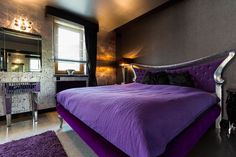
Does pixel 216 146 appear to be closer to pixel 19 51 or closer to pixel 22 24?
pixel 19 51

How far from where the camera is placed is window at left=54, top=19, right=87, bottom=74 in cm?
394

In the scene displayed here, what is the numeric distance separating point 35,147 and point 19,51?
2.46 m

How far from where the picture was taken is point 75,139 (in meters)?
2.05

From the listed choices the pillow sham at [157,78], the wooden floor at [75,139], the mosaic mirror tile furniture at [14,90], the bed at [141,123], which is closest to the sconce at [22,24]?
the mosaic mirror tile furniture at [14,90]

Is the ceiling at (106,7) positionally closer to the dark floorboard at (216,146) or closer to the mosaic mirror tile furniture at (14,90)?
the mosaic mirror tile furniture at (14,90)

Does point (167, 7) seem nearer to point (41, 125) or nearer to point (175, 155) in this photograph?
point (175, 155)

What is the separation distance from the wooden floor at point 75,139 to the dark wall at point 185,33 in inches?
41.6

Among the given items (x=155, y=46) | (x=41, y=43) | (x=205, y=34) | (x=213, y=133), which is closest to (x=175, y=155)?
(x=213, y=133)

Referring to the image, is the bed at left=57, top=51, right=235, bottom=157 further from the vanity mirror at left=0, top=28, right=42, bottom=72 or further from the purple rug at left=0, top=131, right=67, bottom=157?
the vanity mirror at left=0, top=28, right=42, bottom=72

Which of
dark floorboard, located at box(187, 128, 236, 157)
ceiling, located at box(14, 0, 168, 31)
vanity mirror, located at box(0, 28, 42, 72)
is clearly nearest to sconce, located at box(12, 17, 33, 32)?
vanity mirror, located at box(0, 28, 42, 72)

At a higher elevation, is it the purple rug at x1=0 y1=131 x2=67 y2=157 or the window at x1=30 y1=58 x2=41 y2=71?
the window at x1=30 y1=58 x2=41 y2=71

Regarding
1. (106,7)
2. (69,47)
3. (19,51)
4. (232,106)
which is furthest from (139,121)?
(69,47)

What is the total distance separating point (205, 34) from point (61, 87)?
372 cm

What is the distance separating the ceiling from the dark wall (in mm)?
418
